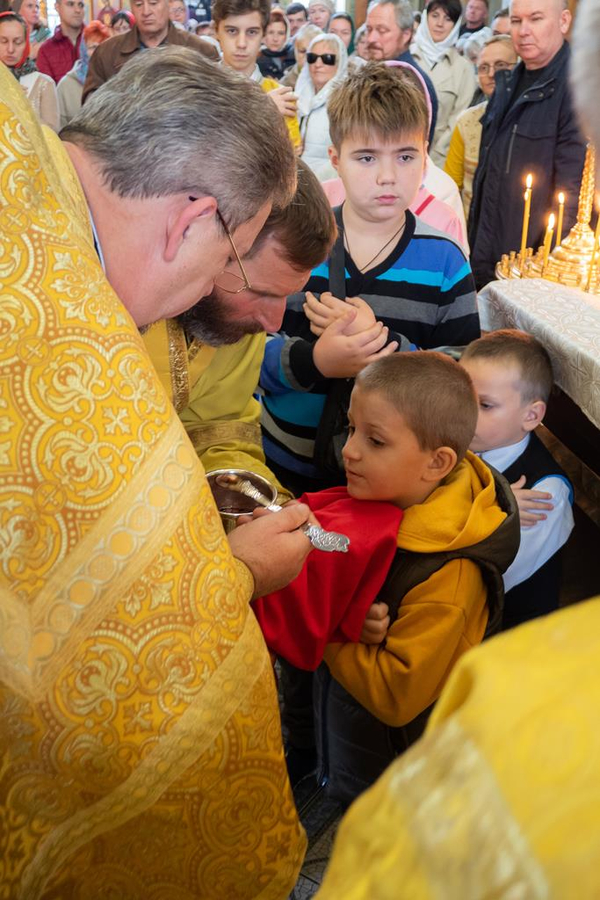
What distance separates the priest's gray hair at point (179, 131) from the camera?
3.99 ft

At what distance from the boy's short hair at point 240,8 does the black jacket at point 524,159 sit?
1333 mm

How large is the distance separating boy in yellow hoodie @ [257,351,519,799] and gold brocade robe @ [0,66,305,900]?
0.60m

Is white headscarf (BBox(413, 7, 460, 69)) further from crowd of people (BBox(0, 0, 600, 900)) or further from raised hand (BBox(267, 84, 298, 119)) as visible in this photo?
crowd of people (BBox(0, 0, 600, 900))

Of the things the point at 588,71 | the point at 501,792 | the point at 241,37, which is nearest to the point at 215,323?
the point at 588,71

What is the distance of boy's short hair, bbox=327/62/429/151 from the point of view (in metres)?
2.30

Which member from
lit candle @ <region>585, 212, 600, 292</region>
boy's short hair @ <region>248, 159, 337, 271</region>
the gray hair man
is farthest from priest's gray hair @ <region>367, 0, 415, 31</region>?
boy's short hair @ <region>248, 159, 337, 271</region>

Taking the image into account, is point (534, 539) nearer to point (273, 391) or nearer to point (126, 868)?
point (273, 391)

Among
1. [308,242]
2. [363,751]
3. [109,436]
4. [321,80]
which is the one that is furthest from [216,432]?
[321,80]

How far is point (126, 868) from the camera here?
3.37 feet

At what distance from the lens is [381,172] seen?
7.55ft

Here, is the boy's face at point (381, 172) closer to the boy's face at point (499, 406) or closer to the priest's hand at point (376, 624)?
the boy's face at point (499, 406)

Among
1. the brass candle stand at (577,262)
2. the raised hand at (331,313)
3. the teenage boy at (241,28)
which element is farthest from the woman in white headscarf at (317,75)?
the raised hand at (331,313)

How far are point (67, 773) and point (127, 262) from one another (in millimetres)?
689

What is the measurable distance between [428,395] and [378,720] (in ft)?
2.22
